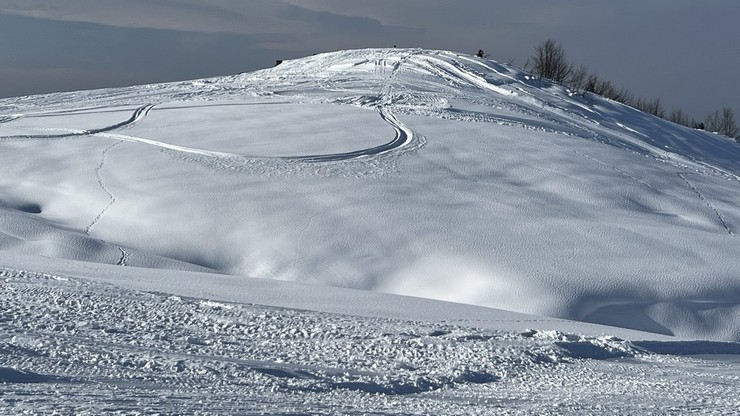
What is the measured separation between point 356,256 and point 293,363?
3.89m

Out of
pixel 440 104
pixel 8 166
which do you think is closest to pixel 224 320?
pixel 8 166

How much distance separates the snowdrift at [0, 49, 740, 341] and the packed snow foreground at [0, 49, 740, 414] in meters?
0.04

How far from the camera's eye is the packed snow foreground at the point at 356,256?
460 cm

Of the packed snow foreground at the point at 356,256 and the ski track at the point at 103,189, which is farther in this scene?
the ski track at the point at 103,189

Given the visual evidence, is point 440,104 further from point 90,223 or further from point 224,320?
point 224,320

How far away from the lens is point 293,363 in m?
4.86

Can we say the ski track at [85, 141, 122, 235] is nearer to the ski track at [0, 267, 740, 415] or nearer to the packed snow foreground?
the packed snow foreground

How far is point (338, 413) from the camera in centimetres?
406

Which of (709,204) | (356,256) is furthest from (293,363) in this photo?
(709,204)

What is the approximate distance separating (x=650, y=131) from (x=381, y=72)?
6.07 meters

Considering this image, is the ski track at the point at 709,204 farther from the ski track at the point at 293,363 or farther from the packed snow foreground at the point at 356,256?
the ski track at the point at 293,363

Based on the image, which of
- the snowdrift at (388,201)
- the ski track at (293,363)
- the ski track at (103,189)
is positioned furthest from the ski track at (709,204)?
the ski track at (103,189)

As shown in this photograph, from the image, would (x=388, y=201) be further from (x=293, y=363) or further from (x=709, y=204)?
(x=293, y=363)

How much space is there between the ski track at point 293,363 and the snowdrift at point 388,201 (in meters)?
1.85
